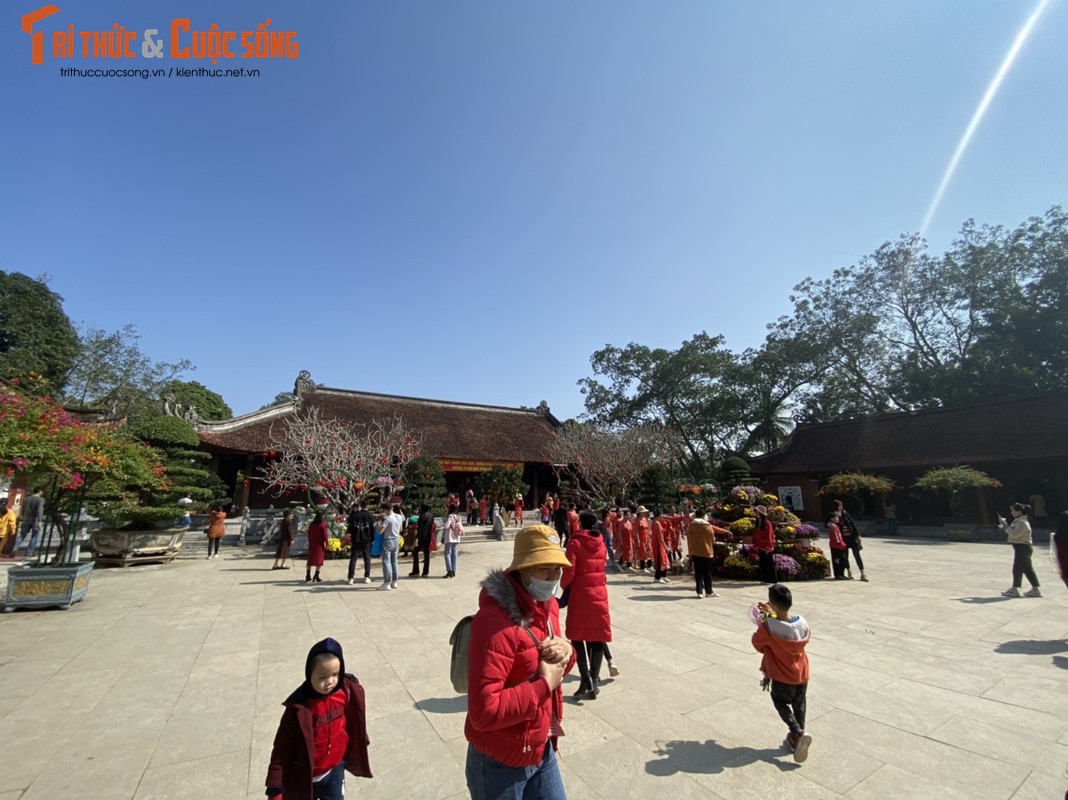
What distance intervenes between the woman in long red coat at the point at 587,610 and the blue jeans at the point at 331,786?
2130 millimetres

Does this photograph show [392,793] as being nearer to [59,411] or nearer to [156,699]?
[156,699]

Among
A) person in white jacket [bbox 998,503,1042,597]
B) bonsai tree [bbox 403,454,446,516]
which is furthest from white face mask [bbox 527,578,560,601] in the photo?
bonsai tree [bbox 403,454,446,516]

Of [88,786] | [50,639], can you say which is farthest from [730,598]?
[50,639]

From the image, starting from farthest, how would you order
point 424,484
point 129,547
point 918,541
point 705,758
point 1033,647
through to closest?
point 918,541 < point 424,484 < point 129,547 < point 1033,647 < point 705,758

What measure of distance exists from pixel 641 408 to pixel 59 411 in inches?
1076

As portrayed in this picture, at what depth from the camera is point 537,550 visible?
1903 mm

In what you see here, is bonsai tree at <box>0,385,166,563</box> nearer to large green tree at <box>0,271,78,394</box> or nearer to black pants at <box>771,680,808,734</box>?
black pants at <box>771,680,808,734</box>

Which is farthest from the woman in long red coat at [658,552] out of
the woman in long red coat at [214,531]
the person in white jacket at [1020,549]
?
the woman in long red coat at [214,531]

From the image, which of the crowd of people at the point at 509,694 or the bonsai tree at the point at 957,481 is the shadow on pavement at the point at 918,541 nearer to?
the bonsai tree at the point at 957,481

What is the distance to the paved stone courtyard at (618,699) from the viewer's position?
9.64 ft

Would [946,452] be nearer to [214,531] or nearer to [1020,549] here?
[1020,549]

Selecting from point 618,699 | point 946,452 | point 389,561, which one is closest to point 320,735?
point 618,699

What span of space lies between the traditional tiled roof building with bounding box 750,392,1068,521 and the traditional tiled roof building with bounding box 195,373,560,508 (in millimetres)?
12821

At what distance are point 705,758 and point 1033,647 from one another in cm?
496
